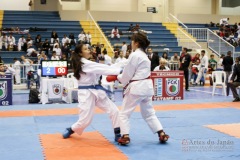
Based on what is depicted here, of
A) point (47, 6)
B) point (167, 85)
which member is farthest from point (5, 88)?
point (47, 6)

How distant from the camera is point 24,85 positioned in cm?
1603

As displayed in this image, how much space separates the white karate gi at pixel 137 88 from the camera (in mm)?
5579

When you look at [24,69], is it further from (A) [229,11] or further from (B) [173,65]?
(A) [229,11]

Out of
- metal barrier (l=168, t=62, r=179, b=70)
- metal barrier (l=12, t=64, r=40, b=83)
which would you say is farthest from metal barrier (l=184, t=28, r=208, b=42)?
metal barrier (l=12, t=64, r=40, b=83)

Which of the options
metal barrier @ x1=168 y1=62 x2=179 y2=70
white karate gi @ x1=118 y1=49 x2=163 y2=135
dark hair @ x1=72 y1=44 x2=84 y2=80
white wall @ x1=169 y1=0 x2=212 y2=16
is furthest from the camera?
white wall @ x1=169 y1=0 x2=212 y2=16

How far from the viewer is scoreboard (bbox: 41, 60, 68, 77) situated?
1152cm

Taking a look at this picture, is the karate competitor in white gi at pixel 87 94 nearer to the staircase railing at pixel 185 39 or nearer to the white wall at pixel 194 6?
the staircase railing at pixel 185 39

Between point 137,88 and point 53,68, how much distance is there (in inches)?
255

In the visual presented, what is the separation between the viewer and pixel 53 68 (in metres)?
11.6

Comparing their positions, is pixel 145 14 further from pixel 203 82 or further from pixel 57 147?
pixel 57 147

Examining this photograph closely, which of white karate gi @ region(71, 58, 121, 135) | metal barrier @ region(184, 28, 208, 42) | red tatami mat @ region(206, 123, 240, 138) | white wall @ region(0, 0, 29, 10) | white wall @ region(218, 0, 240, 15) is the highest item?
white wall @ region(0, 0, 29, 10)

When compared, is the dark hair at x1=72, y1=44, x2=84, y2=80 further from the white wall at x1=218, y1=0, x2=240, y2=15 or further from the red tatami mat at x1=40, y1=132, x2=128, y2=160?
the white wall at x1=218, y1=0, x2=240, y2=15

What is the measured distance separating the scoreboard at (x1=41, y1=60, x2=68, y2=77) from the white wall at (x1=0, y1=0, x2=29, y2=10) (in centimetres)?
1942

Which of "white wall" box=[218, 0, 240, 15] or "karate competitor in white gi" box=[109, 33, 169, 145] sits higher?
"white wall" box=[218, 0, 240, 15]
